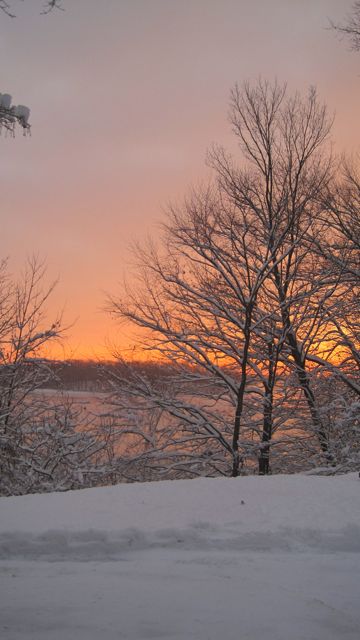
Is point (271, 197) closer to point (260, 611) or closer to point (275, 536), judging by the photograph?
point (275, 536)

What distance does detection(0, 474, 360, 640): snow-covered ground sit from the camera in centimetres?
301

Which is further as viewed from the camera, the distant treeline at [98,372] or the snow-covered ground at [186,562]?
the distant treeline at [98,372]

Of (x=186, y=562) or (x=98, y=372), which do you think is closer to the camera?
(x=186, y=562)

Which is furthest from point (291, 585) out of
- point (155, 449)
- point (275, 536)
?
point (155, 449)

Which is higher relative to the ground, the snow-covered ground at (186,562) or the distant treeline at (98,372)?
the distant treeline at (98,372)

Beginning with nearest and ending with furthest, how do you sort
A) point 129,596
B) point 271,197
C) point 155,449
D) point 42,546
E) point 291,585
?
point 129,596 → point 291,585 → point 42,546 → point 271,197 → point 155,449

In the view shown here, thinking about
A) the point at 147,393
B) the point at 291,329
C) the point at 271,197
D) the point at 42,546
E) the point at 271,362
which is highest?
the point at 271,197

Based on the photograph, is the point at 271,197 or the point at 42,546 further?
the point at 271,197

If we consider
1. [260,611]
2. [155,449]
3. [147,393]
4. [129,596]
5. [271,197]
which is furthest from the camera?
[147,393]

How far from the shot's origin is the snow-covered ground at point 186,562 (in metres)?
3.01

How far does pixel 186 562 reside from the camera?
13.7 ft

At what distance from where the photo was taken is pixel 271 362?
12734mm

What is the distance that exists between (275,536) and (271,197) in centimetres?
860

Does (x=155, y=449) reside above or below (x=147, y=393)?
below
